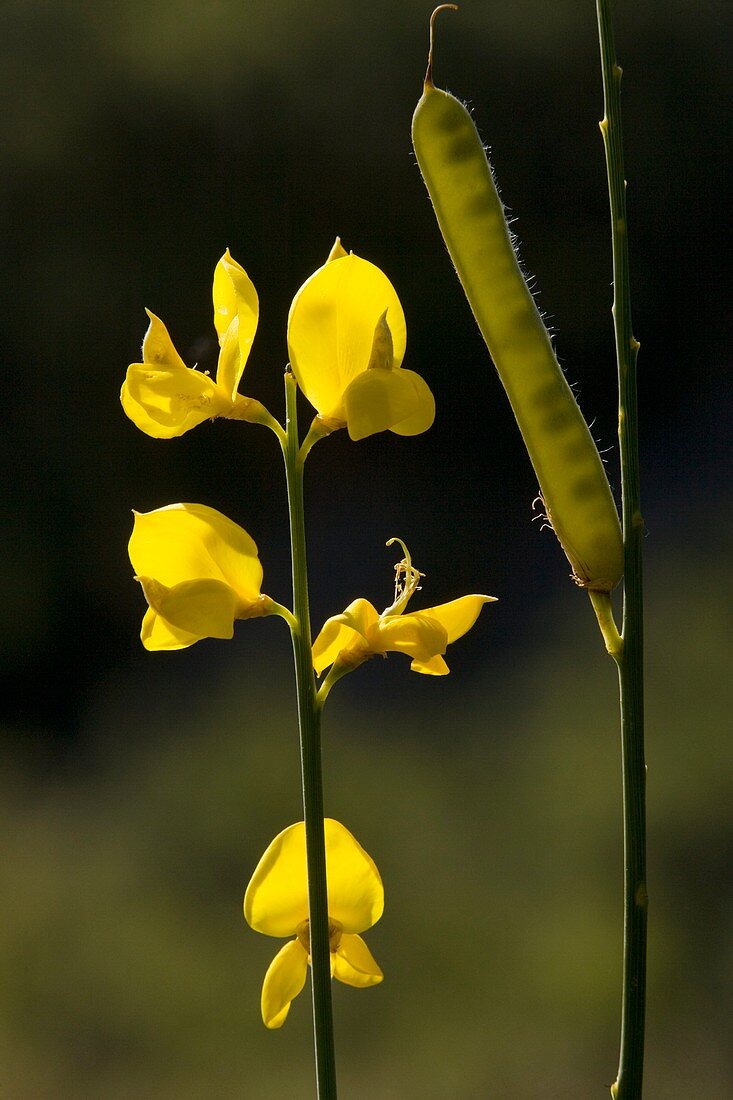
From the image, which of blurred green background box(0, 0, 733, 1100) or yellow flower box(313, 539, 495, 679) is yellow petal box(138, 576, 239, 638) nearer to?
yellow flower box(313, 539, 495, 679)

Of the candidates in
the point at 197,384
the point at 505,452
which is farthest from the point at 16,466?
the point at 197,384

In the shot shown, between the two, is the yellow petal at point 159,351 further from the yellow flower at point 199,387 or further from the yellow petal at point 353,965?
the yellow petal at point 353,965

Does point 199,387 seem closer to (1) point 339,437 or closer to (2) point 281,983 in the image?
(2) point 281,983

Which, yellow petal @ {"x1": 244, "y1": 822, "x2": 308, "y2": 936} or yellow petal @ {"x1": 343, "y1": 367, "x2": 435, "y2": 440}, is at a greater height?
yellow petal @ {"x1": 343, "y1": 367, "x2": 435, "y2": 440}

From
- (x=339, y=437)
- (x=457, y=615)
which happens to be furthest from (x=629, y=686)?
(x=339, y=437)

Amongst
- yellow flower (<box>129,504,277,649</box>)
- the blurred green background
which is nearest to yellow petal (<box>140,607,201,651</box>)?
yellow flower (<box>129,504,277,649</box>)

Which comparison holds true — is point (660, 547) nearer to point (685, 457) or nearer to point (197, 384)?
point (685, 457)

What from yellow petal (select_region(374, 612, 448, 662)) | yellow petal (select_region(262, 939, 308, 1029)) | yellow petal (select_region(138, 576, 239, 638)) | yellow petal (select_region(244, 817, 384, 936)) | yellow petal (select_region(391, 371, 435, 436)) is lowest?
yellow petal (select_region(262, 939, 308, 1029))
